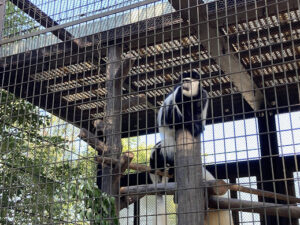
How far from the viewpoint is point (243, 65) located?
480cm

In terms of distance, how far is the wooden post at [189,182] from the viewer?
9.78 ft

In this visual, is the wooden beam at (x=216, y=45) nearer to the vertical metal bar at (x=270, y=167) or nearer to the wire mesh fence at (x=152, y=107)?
the wire mesh fence at (x=152, y=107)

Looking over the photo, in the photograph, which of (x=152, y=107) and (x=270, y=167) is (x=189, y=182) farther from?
(x=270, y=167)

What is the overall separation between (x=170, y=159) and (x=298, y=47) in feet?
5.93

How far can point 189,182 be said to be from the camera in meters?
3.12

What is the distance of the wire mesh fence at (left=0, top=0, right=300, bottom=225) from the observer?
2.37 metres

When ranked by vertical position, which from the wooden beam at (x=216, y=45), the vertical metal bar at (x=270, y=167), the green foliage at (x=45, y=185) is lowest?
the green foliage at (x=45, y=185)

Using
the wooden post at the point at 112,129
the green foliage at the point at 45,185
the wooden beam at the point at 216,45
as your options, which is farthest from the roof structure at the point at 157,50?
the green foliage at the point at 45,185

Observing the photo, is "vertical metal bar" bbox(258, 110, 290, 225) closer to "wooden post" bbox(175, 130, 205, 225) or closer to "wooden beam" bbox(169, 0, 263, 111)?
"wooden beam" bbox(169, 0, 263, 111)

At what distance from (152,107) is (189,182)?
26.4 inches

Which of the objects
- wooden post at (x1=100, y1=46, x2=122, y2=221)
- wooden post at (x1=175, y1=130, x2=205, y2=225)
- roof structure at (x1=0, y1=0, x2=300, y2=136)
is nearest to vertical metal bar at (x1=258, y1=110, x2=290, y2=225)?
roof structure at (x1=0, y1=0, x2=300, y2=136)

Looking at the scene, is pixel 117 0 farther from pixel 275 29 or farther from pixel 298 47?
pixel 298 47

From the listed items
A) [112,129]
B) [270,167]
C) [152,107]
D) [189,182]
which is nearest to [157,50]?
[112,129]

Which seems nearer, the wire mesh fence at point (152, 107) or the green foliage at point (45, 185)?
the wire mesh fence at point (152, 107)
